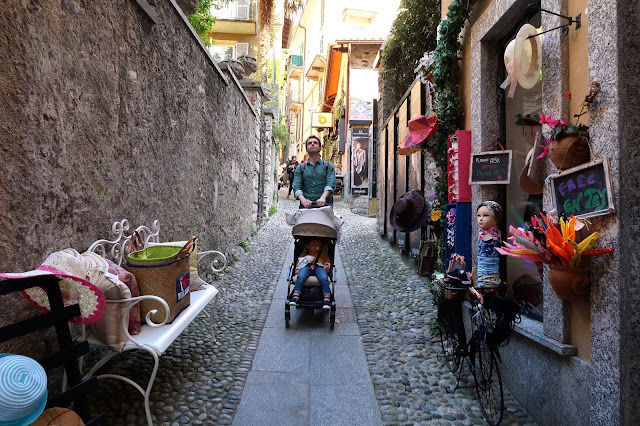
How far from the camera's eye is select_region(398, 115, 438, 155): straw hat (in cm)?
493

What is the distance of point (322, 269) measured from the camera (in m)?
4.64

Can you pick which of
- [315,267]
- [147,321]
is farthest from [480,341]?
[147,321]

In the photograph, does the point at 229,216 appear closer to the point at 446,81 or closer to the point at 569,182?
the point at 446,81

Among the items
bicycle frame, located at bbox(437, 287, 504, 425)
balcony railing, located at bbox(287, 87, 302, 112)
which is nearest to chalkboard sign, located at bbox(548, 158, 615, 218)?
bicycle frame, located at bbox(437, 287, 504, 425)

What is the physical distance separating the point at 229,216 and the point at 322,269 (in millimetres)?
3190

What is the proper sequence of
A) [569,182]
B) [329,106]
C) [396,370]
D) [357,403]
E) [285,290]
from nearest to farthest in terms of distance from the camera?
[569,182] → [357,403] → [396,370] → [285,290] → [329,106]

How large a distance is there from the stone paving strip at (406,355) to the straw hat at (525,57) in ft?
7.50

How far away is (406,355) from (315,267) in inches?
52.8

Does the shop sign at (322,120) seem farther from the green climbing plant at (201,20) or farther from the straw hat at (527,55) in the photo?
the straw hat at (527,55)

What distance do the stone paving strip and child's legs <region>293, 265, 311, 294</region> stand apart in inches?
29.4

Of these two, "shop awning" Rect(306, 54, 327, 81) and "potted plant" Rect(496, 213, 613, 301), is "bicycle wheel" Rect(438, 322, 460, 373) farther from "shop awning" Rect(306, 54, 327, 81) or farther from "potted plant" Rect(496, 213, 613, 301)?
"shop awning" Rect(306, 54, 327, 81)

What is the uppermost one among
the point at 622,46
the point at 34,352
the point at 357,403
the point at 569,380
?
the point at 622,46

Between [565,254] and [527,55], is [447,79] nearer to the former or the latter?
[527,55]

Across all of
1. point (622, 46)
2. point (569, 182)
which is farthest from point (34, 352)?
point (622, 46)
